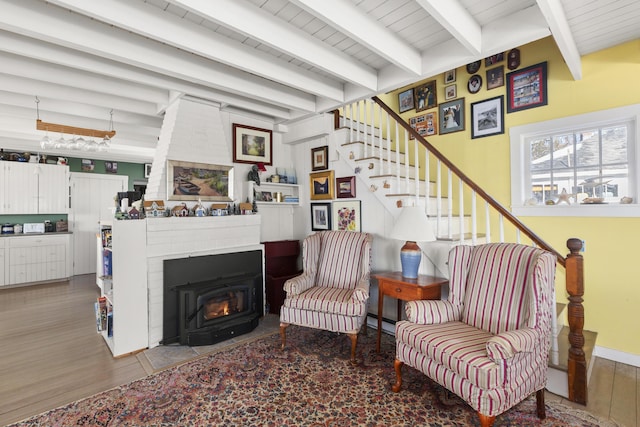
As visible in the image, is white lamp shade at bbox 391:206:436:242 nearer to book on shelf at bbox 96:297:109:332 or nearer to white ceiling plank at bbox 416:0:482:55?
white ceiling plank at bbox 416:0:482:55

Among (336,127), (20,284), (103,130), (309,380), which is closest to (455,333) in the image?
(309,380)

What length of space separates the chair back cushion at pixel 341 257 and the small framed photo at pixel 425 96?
6.31ft

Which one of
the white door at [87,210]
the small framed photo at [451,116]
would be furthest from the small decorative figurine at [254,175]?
the white door at [87,210]

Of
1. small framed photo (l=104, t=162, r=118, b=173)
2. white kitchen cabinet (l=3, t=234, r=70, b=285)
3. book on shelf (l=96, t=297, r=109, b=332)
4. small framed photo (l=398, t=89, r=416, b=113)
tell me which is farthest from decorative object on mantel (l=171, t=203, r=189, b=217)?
small framed photo (l=104, t=162, r=118, b=173)

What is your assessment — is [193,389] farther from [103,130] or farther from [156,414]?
[103,130]

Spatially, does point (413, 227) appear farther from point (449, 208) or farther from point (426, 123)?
point (426, 123)

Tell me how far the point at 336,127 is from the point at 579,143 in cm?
244

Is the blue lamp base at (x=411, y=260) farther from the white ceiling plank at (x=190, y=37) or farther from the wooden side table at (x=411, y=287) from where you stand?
the white ceiling plank at (x=190, y=37)

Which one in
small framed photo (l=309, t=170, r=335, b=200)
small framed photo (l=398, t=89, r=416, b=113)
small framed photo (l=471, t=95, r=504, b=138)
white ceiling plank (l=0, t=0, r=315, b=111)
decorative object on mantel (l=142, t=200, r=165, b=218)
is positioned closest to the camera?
white ceiling plank (l=0, t=0, r=315, b=111)

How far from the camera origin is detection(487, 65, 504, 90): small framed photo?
326 cm

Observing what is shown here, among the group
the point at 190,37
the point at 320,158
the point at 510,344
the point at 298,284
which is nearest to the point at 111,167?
the point at 320,158

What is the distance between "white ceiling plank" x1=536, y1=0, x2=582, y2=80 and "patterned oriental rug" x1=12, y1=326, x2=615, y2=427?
2.52 meters

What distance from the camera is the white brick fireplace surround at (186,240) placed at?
2982 millimetres

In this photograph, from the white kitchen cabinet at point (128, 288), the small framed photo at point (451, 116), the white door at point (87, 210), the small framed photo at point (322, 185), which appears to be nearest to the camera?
the white kitchen cabinet at point (128, 288)
